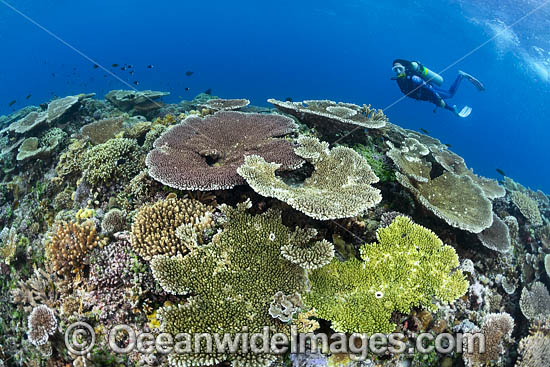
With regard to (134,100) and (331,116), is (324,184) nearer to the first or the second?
(331,116)

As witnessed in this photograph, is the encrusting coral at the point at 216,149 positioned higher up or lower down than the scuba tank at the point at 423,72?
lower down

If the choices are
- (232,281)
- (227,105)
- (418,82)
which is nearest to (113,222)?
(232,281)

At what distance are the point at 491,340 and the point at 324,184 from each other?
343 cm

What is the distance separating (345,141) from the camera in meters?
6.71

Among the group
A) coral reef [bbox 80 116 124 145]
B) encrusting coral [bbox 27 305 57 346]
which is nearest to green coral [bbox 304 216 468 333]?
encrusting coral [bbox 27 305 57 346]

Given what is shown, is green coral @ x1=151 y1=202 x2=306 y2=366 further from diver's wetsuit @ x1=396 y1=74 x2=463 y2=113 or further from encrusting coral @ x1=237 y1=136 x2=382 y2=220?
diver's wetsuit @ x1=396 y1=74 x2=463 y2=113

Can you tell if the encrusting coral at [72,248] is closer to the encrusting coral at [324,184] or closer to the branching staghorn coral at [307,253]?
the encrusting coral at [324,184]

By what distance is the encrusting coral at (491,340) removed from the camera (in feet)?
13.1

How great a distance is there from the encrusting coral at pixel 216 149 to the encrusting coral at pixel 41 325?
7.23ft

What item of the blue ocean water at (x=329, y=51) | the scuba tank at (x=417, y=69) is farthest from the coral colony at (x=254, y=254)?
the blue ocean water at (x=329, y=51)

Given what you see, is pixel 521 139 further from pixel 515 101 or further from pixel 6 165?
pixel 6 165

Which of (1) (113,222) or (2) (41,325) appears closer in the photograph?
(2) (41,325)

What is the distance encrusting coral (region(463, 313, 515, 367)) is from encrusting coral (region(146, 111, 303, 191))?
377 centimetres

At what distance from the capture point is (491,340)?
414 centimetres
